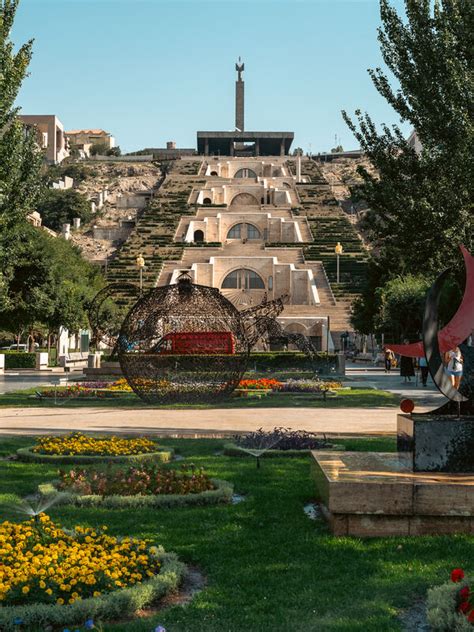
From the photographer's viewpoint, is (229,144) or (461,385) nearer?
(461,385)

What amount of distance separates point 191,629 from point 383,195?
15793mm

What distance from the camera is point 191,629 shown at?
4.56m

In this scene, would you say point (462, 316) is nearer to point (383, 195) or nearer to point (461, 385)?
point (461, 385)

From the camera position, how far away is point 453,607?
14.5 ft

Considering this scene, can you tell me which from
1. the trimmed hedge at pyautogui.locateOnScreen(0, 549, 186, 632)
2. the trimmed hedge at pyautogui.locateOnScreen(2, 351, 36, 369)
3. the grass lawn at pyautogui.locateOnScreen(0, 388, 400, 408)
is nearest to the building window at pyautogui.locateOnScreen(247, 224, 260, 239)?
the trimmed hedge at pyautogui.locateOnScreen(2, 351, 36, 369)

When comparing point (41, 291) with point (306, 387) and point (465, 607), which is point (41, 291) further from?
point (465, 607)

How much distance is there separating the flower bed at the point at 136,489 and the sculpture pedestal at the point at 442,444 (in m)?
1.97

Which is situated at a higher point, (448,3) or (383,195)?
(448,3)

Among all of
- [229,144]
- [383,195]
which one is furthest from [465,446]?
[229,144]

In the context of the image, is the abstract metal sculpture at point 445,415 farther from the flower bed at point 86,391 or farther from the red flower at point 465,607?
the flower bed at point 86,391


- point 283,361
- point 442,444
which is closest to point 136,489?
point 442,444

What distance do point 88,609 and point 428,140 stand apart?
1542 centimetres

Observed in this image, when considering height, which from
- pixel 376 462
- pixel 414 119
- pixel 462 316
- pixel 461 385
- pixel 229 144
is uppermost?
pixel 229 144

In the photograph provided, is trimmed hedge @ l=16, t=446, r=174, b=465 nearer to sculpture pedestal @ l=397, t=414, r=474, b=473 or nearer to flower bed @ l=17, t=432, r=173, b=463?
flower bed @ l=17, t=432, r=173, b=463
